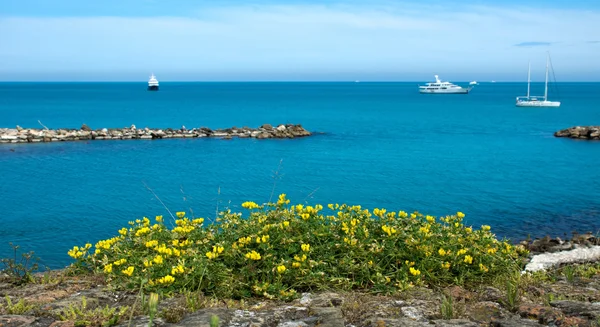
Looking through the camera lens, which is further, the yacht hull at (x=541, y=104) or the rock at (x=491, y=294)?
the yacht hull at (x=541, y=104)

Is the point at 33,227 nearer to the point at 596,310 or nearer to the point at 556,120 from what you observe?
the point at 596,310

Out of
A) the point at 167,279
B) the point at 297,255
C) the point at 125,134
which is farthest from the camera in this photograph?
the point at 125,134

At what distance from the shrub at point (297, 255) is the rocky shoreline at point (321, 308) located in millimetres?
200

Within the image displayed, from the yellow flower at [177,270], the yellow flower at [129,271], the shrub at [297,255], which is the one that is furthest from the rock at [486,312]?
the yellow flower at [129,271]

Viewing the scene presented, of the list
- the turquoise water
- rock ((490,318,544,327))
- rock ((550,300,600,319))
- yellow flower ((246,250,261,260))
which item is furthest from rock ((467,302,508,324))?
the turquoise water

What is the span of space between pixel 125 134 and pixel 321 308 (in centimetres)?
4666

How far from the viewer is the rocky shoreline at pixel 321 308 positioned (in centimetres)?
487

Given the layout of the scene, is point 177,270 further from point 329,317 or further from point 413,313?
A: point 413,313

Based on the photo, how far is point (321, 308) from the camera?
5293mm

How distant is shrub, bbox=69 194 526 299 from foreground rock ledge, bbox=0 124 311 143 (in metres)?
43.2

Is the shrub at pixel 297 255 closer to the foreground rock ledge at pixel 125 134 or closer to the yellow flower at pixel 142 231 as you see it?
the yellow flower at pixel 142 231

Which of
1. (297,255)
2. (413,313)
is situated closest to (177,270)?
(297,255)

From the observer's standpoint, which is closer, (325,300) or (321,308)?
(321,308)

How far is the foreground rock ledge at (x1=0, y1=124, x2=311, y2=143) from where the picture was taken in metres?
45.4
